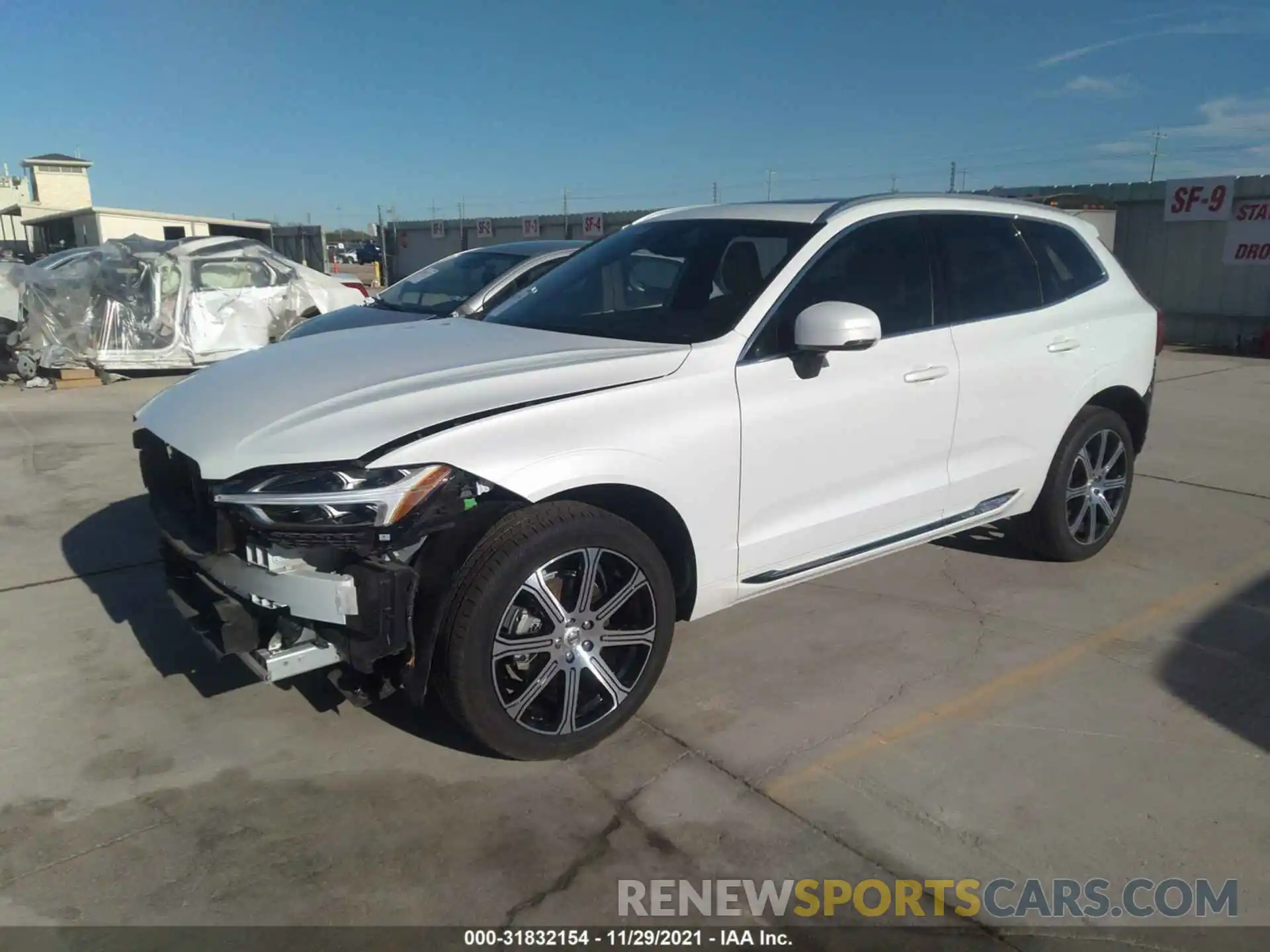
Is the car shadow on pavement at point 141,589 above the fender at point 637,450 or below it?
below

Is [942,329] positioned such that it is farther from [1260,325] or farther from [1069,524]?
[1260,325]

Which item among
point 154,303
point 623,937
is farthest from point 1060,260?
point 154,303

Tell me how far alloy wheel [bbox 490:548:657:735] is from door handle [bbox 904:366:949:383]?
1551 mm

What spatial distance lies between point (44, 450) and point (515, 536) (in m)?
7.02

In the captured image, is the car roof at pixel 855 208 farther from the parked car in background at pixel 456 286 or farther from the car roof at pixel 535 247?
the car roof at pixel 535 247

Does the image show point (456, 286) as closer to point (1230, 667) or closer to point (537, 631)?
point (537, 631)

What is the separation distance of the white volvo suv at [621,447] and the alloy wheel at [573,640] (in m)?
0.01

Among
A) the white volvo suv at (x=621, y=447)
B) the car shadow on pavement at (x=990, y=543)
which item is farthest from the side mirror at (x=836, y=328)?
the car shadow on pavement at (x=990, y=543)

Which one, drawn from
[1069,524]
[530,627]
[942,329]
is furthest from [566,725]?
[1069,524]

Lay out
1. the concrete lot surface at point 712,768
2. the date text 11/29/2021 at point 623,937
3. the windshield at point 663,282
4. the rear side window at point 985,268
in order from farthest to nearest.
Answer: the rear side window at point 985,268 < the windshield at point 663,282 < the concrete lot surface at point 712,768 < the date text 11/29/2021 at point 623,937

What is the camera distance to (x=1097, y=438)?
16.7 feet

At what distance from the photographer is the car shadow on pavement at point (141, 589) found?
4043 mm

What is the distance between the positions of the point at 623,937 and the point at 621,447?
1.49 meters

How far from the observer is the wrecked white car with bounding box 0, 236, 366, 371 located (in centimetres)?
1206
